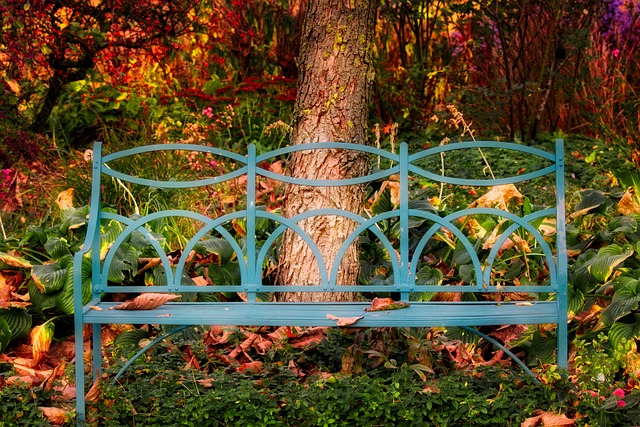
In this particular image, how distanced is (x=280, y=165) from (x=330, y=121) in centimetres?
220

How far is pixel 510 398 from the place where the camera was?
3551mm

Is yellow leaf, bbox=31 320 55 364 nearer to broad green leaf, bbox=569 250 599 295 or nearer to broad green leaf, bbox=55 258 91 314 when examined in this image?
broad green leaf, bbox=55 258 91 314

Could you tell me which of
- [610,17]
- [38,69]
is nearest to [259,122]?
[38,69]

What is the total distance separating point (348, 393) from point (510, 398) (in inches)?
26.5

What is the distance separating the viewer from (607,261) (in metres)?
3.92

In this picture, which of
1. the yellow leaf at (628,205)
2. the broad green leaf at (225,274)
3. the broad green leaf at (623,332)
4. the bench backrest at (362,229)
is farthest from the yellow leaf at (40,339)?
Result: the yellow leaf at (628,205)

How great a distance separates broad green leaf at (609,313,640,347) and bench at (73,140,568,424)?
0.88 feet

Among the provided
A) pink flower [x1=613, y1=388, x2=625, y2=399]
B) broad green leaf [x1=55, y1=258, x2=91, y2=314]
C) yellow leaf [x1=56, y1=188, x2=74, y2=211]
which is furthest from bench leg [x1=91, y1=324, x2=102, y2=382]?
pink flower [x1=613, y1=388, x2=625, y2=399]

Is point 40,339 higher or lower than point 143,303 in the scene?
lower

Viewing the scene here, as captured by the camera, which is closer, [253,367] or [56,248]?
[253,367]

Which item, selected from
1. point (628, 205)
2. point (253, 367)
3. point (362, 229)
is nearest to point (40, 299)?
point (253, 367)

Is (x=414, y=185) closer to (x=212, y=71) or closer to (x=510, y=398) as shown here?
(x=510, y=398)

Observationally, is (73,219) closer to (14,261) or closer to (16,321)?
(14,261)

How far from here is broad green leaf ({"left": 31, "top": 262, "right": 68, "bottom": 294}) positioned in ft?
13.4
